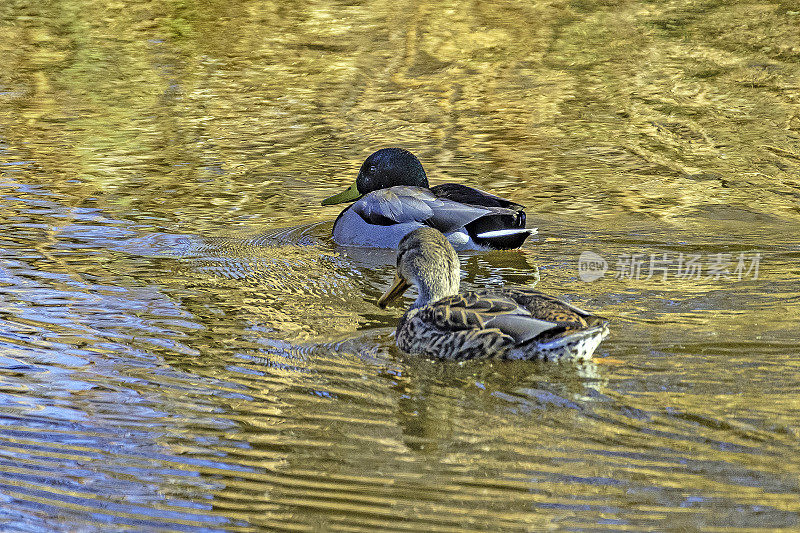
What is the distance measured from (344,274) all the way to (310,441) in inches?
120

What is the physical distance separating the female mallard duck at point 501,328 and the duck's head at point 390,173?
12.0ft

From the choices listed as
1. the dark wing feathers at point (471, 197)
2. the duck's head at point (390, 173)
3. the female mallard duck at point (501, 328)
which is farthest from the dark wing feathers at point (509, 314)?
the duck's head at point (390, 173)

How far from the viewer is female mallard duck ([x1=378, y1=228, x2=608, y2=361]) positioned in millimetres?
5309

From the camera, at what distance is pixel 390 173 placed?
31.3 feet

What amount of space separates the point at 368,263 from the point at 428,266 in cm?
187

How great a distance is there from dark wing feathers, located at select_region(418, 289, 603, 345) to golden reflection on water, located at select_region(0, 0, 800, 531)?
0.21 meters

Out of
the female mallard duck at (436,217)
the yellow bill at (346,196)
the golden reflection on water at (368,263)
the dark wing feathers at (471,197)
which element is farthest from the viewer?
the yellow bill at (346,196)

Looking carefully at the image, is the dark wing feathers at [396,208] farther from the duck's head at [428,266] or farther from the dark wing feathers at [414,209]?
the duck's head at [428,266]

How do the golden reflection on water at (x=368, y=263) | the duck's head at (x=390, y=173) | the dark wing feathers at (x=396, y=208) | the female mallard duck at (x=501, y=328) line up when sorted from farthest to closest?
the duck's head at (x=390, y=173), the dark wing feathers at (x=396, y=208), the female mallard duck at (x=501, y=328), the golden reflection on water at (x=368, y=263)

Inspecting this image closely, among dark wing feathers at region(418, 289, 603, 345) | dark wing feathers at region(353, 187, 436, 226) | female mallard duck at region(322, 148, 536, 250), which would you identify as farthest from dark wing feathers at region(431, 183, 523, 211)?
dark wing feathers at region(418, 289, 603, 345)

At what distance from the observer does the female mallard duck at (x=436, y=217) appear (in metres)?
8.11

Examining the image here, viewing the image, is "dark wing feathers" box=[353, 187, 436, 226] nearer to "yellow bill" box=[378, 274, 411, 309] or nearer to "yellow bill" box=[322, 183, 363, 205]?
"yellow bill" box=[322, 183, 363, 205]

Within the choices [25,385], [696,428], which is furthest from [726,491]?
[25,385]

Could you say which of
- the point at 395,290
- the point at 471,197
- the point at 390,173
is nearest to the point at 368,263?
the point at 471,197
